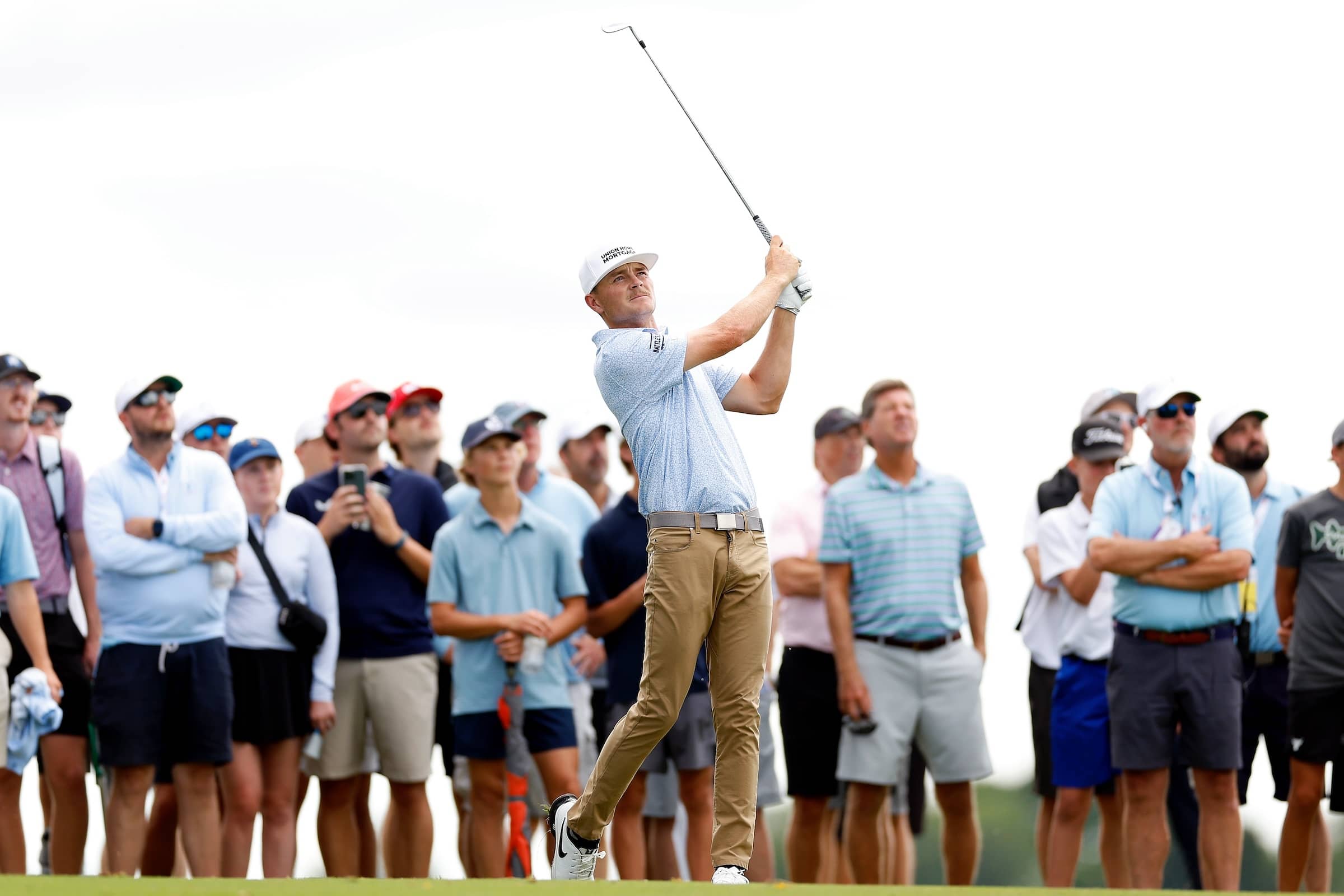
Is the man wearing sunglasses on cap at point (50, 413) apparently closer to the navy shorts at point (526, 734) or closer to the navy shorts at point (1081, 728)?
the navy shorts at point (526, 734)

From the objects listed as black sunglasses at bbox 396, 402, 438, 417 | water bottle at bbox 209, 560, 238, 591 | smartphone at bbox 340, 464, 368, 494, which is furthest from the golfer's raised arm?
black sunglasses at bbox 396, 402, 438, 417

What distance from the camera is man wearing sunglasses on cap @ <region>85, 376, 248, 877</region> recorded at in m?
8.69

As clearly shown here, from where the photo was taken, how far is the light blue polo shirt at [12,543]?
852 cm

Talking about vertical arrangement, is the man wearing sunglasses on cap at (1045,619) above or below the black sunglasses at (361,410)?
below

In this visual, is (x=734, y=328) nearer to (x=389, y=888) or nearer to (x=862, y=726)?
(x=389, y=888)

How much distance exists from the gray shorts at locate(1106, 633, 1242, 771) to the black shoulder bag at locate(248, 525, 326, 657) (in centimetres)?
400

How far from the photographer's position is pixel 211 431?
10344 mm

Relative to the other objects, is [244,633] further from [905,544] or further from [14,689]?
[905,544]

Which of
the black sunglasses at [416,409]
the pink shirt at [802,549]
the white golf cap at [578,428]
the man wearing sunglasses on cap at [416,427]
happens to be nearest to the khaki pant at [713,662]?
the pink shirt at [802,549]

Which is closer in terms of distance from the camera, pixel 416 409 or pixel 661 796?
pixel 661 796

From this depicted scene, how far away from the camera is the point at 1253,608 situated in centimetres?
1018

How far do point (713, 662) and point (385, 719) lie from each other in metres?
3.23

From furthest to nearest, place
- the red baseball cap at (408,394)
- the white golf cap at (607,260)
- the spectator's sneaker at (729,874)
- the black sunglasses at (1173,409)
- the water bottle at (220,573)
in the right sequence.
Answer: the red baseball cap at (408,394), the black sunglasses at (1173,409), the water bottle at (220,573), the white golf cap at (607,260), the spectator's sneaker at (729,874)

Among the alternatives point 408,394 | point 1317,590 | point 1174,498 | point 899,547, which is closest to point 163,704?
point 408,394
